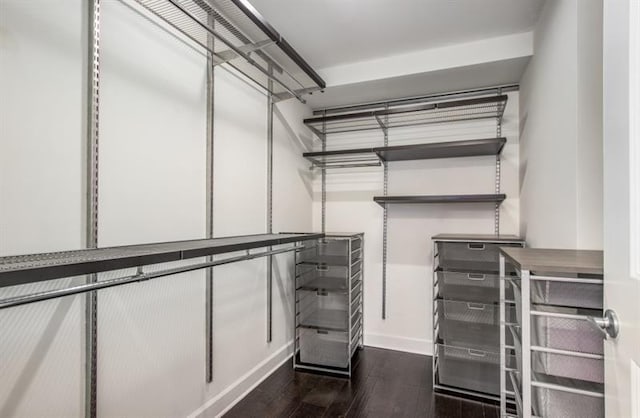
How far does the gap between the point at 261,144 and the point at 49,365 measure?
1.67 m

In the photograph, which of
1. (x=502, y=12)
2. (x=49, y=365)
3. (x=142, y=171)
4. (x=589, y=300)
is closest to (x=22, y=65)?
(x=142, y=171)

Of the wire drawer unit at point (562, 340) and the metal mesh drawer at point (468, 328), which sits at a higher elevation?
the wire drawer unit at point (562, 340)

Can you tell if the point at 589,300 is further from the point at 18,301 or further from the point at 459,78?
the point at 459,78

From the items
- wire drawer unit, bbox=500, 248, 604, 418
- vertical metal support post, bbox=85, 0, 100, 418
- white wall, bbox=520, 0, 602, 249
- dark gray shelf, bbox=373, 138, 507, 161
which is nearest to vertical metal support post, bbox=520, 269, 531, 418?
wire drawer unit, bbox=500, 248, 604, 418

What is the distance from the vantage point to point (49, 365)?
1.06m

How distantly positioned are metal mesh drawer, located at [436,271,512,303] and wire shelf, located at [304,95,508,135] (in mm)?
1248

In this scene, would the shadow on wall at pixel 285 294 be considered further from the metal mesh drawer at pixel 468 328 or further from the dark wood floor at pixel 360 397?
the metal mesh drawer at pixel 468 328

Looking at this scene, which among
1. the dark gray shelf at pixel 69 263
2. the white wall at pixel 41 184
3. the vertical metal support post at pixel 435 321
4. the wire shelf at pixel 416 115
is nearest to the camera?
the dark gray shelf at pixel 69 263

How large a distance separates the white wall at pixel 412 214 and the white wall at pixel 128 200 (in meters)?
1.09

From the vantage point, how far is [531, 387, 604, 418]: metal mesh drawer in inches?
40.6

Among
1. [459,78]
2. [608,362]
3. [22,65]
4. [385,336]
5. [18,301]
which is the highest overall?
[459,78]

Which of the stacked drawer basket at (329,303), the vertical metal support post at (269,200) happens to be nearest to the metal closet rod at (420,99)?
the vertical metal support post at (269,200)

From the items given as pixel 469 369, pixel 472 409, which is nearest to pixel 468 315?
pixel 469 369

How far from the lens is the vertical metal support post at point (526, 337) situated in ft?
3.53
